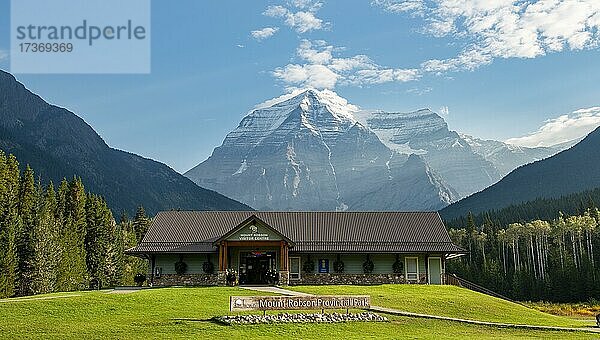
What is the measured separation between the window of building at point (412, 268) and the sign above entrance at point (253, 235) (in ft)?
30.6

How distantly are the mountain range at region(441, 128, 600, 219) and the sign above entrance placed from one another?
122539 mm

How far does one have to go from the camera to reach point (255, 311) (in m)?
26.4

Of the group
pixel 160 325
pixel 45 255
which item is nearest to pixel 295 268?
pixel 45 255

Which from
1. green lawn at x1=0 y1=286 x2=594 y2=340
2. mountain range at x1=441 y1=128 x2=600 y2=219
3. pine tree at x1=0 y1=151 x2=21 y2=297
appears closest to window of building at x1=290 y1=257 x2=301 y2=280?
green lawn at x1=0 y1=286 x2=594 y2=340

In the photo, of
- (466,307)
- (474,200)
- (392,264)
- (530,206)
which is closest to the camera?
(466,307)

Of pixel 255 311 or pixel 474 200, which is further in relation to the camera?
pixel 474 200

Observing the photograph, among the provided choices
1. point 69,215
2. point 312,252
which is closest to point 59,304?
point 312,252

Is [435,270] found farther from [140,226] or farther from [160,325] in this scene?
[140,226]

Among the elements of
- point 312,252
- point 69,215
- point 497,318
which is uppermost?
point 69,215

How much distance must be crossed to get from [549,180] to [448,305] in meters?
143

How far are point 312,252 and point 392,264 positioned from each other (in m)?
5.50

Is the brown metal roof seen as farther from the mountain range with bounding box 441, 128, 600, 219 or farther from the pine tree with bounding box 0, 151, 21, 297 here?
the mountain range with bounding box 441, 128, 600, 219

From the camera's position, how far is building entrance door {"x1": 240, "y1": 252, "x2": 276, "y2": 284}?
44250mm

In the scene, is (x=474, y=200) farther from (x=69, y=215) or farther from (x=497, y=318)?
(x=497, y=318)
